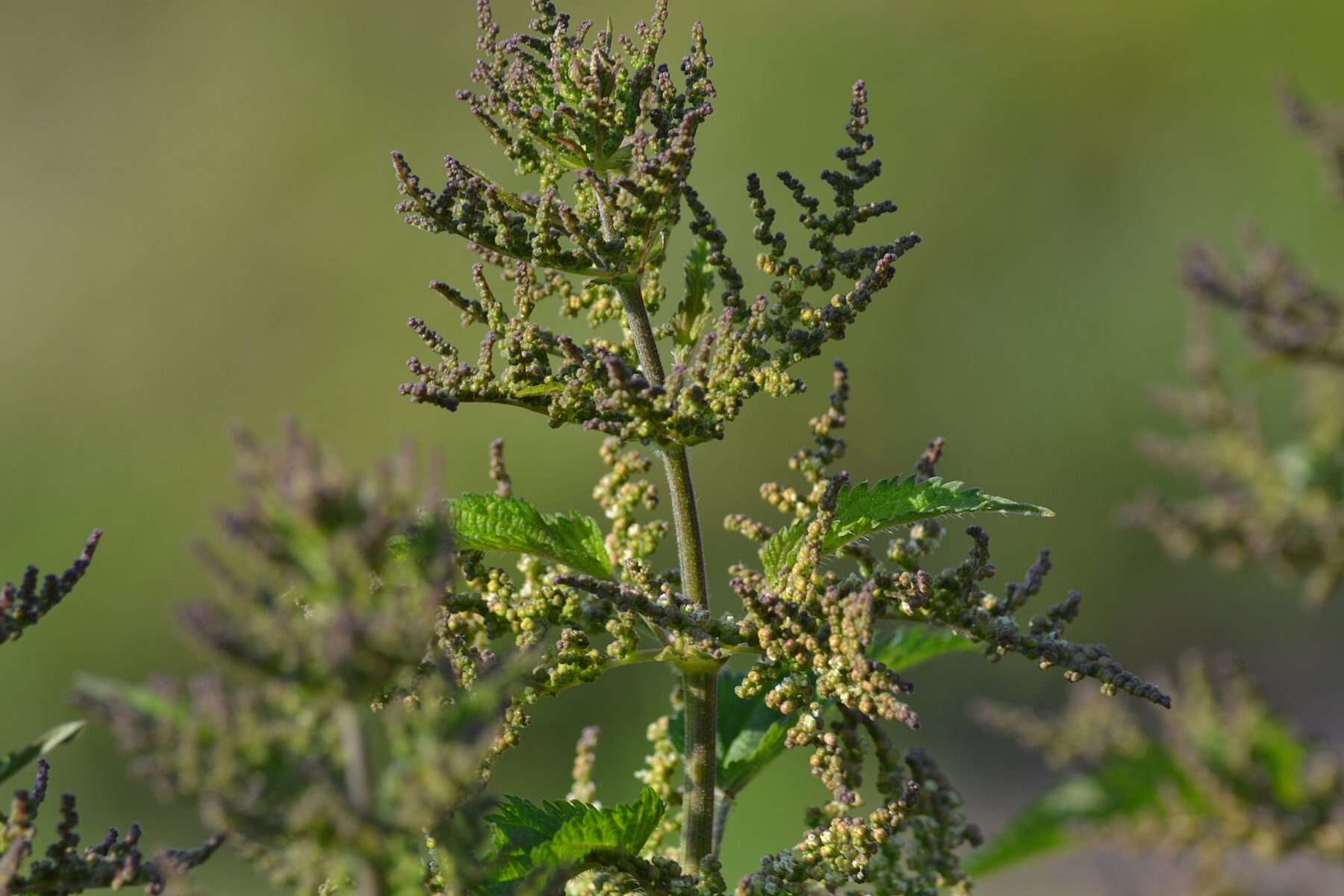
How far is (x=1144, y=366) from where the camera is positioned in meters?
10.0

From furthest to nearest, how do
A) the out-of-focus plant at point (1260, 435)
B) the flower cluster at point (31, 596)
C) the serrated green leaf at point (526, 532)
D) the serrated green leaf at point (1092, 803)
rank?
the serrated green leaf at point (1092, 803), the out-of-focus plant at point (1260, 435), the serrated green leaf at point (526, 532), the flower cluster at point (31, 596)

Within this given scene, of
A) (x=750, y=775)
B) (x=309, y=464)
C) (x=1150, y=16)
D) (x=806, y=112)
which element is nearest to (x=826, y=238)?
(x=750, y=775)

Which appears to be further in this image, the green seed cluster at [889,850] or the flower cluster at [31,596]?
the green seed cluster at [889,850]

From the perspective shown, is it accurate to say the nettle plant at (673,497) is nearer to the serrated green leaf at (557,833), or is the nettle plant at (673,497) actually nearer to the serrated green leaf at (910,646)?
the serrated green leaf at (557,833)

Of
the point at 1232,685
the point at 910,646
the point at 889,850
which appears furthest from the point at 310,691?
the point at 1232,685

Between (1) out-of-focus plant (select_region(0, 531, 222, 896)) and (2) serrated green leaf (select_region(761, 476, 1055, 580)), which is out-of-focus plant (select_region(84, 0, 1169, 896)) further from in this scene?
(1) out-of-focus plant (select_region(0, 531, 222, 896))

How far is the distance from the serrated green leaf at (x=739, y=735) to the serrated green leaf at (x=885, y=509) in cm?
33

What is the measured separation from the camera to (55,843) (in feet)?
5.36

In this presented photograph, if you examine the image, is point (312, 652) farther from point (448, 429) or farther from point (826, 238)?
point (448, 429)

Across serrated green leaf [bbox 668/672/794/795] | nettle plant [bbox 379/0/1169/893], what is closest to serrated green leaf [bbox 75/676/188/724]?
nettle plant [bbox 379/0/1169/893]

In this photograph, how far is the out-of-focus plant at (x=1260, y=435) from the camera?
2.70 meters

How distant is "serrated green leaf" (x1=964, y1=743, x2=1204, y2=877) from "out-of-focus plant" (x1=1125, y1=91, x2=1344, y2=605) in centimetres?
54

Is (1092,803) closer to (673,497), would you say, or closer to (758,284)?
(673,497)

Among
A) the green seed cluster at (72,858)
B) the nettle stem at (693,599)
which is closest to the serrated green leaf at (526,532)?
the nettle stem at (693,599)
